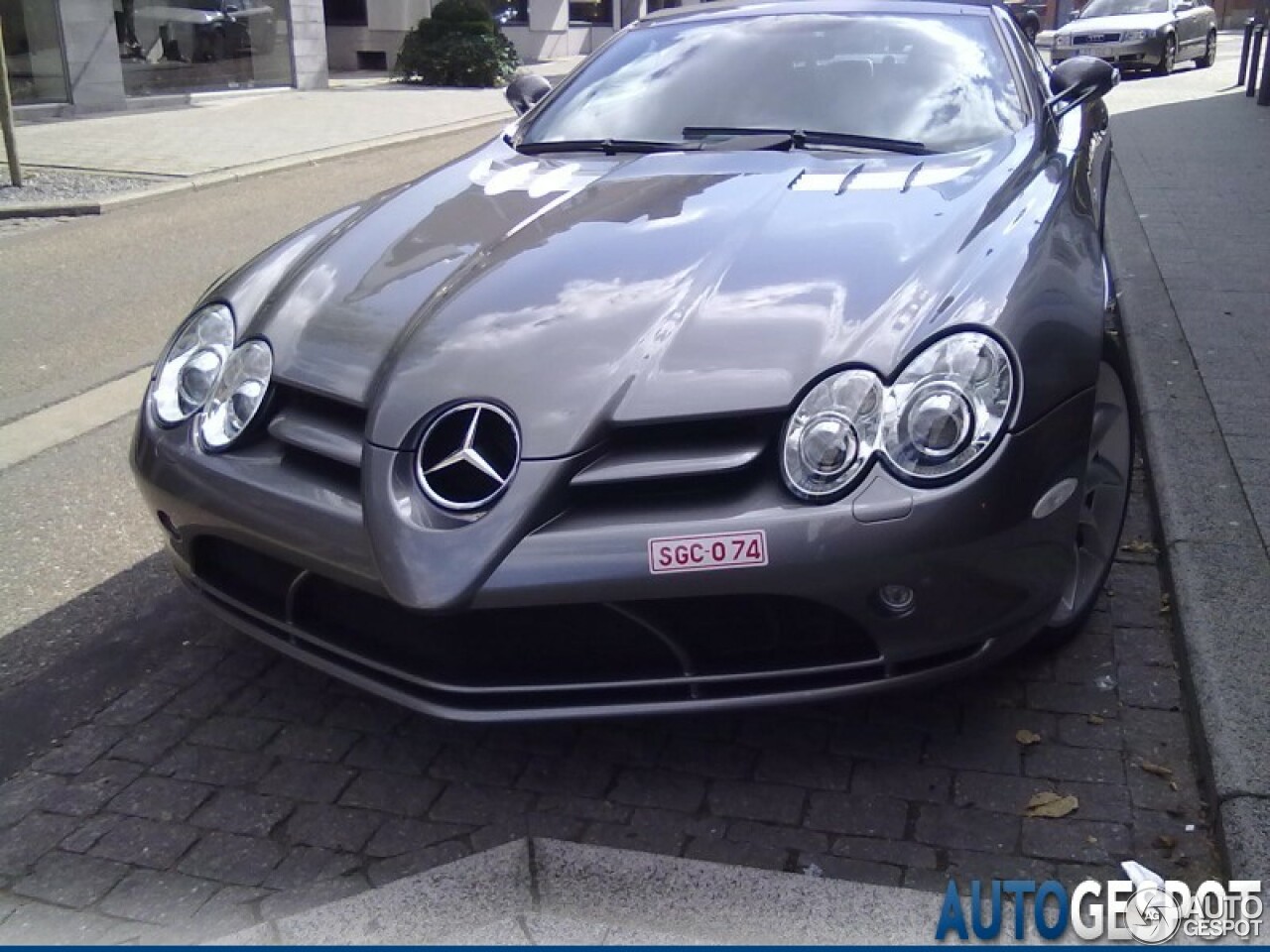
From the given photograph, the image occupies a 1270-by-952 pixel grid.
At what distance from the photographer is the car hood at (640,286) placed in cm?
263

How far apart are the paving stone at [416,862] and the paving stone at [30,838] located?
0.69m

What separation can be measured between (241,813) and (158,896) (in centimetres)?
28

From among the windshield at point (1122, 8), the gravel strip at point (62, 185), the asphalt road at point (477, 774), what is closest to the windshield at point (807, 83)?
the asphalt road at point (477, 774)

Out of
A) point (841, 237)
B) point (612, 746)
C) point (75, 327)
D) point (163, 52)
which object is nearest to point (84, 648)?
point (612, 746)

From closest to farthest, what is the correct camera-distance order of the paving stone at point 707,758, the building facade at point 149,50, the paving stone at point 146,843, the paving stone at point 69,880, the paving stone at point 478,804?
1. the paving stone at point 69,880
2. the paving stone at point 146,843
3. the paving stone at point 478,804
4. the paving stone at point 707,758
5. the building facade at point 149,50

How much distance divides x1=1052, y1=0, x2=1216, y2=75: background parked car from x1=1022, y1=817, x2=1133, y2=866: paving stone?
20369mm

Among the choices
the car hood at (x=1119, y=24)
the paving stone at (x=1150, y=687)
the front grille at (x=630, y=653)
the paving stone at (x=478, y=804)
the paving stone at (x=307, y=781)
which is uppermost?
the car hood at (x=1119, y=24)

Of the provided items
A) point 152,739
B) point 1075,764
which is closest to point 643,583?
point 1075,764

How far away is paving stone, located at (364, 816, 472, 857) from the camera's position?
2.66 metres


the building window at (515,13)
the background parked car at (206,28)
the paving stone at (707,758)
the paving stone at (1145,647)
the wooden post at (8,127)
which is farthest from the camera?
the building window at (515,13)

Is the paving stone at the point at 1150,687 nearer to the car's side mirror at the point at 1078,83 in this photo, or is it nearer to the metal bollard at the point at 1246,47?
the car's side mirror at the point at 1078,83

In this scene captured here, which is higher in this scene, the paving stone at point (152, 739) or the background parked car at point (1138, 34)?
the background parked car at point (1138, 34)

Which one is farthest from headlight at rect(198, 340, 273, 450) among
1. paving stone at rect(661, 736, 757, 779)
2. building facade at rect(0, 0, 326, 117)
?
building facade at rect(0, 0, 326, 117)
